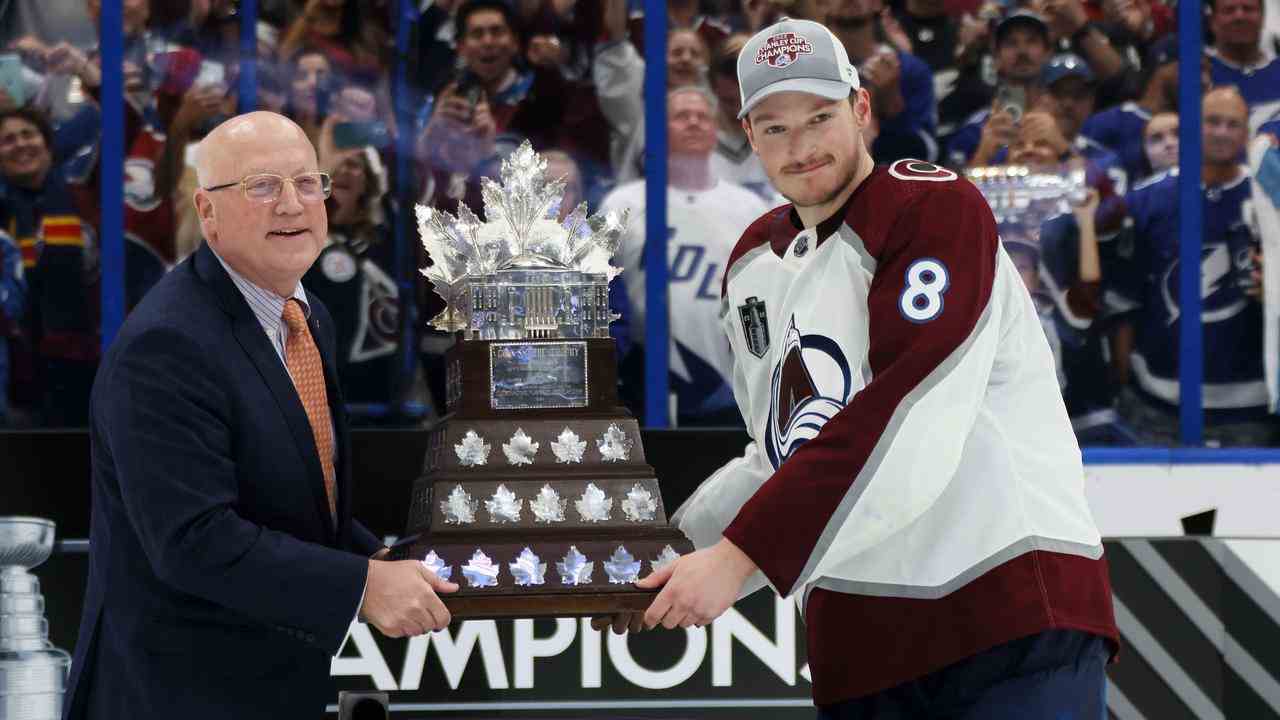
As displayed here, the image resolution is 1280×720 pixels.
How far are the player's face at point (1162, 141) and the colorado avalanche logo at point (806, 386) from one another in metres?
3.32

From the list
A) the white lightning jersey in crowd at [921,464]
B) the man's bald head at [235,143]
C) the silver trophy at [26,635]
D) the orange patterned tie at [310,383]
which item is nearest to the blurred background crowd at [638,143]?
the silver trophy at [26,635]

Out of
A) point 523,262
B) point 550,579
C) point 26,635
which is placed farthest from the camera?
point 26,635

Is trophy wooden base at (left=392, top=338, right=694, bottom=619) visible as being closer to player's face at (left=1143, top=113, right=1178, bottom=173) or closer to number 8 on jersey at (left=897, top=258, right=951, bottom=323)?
number 8 on jersey at (left=897, top=258, right=951, bottom=323)

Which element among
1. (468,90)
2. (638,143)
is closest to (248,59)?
(468,90)

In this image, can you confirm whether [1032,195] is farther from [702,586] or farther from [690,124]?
[702,586]

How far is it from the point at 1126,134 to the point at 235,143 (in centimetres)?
380

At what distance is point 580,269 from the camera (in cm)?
375

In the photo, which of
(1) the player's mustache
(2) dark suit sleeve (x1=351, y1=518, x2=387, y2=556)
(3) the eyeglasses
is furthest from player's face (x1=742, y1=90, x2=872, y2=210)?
(2) dark suit sleeve (x1=351, y1=518, x2=387, y2=556)

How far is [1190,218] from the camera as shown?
5754 mm

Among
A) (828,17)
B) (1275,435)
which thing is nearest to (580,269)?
(828,17)

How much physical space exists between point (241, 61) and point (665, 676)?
2779mm

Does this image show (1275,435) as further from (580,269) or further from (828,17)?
(580,269)

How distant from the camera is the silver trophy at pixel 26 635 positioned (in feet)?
16.3

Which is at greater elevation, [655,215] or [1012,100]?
[1012,100]
